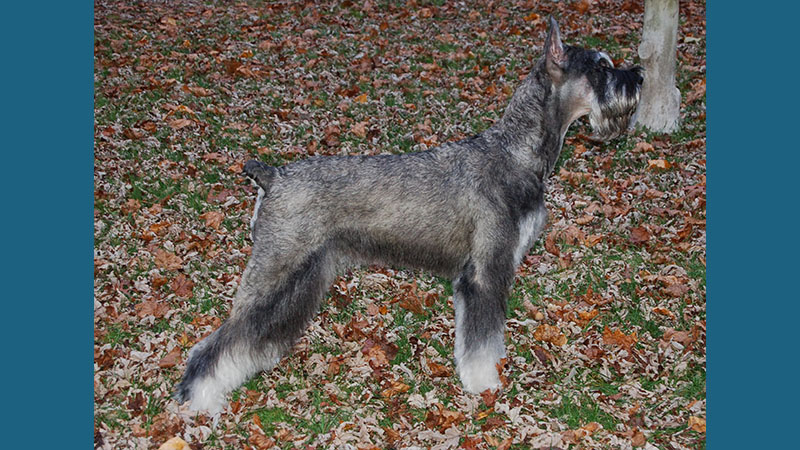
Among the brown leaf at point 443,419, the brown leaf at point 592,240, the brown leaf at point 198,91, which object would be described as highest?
the brown leaf at point 592,240

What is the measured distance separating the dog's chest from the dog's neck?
33 centimetres

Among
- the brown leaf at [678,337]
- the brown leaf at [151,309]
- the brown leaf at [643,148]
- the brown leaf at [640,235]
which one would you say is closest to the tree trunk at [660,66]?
the brown leaf at [643,148]

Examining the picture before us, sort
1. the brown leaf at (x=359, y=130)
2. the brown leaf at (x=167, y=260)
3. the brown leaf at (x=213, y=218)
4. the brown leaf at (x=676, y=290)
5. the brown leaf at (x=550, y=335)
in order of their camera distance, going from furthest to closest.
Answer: the brown leaf at (x=359, y=130) → the brown leaf at (x=213, y=218) → the brown leaf at (x=167, y=260) → the brown leaf at (x=676, y=290) → the brown leaf at (x=550, y=335)

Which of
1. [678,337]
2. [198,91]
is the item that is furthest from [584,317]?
[198,91]

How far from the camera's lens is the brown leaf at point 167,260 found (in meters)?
7.85

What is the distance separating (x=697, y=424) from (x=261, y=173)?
3921 millimetres

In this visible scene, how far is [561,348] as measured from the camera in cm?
668

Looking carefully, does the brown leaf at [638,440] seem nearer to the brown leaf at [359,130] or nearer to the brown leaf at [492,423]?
the brown leaf at [492,423]

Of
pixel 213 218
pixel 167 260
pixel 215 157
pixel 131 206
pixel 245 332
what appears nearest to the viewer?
pixel 245 332

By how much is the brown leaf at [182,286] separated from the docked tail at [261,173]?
2.21 m

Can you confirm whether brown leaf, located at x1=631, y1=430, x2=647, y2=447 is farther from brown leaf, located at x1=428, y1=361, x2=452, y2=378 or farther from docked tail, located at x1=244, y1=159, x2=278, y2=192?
docked tail, located at x1=244, y1=159, x2=278, y2=192

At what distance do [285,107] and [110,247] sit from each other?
4.58m

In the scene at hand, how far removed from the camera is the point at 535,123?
5.95 metres

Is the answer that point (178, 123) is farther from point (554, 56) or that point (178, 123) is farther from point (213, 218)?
point (554, 56)
